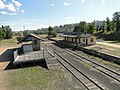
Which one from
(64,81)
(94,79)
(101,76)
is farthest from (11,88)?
(101,76)

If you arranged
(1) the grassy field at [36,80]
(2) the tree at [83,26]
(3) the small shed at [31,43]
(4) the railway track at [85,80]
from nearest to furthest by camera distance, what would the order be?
1. (4) the railway track at [85,80]
2. (1) the grassy field at [36,80]
3. (3) the small shed at [31,43]
4. (2) the tree at [83,26]

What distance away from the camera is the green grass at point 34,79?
1394 cm

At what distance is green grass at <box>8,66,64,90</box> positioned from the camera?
549 inches

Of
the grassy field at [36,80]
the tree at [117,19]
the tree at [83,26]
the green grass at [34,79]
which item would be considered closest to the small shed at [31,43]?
the green grass at [34,79]

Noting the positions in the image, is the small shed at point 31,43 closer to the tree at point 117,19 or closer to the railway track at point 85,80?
the railway track at point 85,80

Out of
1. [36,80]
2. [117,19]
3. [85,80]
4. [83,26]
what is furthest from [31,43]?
[83,26]

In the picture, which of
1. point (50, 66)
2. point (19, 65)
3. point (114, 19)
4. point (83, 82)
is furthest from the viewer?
point (114, 19)

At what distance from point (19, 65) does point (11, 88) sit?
757cm

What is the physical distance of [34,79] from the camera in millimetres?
15781

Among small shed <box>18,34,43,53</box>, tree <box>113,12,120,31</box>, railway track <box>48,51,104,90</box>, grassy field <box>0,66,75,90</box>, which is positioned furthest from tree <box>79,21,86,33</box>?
grassy field <box>0,66,75,90</box>

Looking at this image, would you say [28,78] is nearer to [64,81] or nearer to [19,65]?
[64,81]

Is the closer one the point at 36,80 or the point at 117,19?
the point at 36,80

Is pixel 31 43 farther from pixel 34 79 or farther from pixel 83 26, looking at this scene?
pixel 83 26

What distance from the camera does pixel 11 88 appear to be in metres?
13.9
